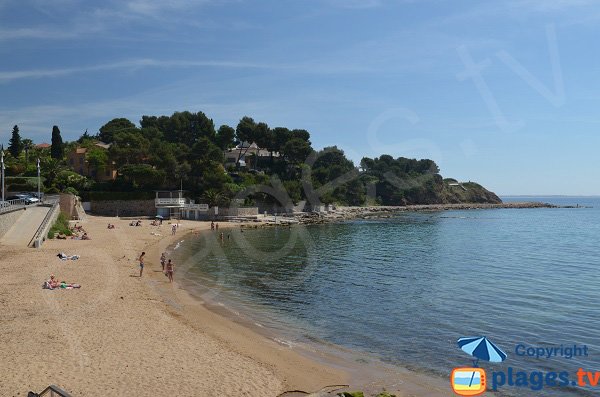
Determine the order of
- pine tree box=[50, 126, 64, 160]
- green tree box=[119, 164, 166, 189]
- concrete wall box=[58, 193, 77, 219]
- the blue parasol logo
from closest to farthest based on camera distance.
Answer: the blue parasol logo < concrete wall box=[58, 193, 77, 219] < green tree box=[119, 164, 166, 189] < pine tree box=[50, 126, 64, 160]

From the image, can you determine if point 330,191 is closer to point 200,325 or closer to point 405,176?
point 405,176

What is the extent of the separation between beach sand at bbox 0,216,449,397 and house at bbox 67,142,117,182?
198 feet

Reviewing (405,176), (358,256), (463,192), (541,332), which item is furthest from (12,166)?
(463,192)

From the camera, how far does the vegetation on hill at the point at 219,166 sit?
7931 centimetres

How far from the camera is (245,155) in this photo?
113438mm

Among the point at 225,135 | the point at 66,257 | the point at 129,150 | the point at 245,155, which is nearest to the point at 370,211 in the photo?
the point at 245,155

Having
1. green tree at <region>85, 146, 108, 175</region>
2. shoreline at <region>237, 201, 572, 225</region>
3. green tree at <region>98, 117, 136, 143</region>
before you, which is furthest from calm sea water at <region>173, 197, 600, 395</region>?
green tree at <region>98, 117, 136, 143</region>

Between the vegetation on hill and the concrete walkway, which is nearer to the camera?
the concrete walkway

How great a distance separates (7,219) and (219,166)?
48547mm

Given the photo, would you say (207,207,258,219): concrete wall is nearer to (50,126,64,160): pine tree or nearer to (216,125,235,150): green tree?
(216,125,235,150): green tree

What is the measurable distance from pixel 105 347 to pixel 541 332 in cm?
1830

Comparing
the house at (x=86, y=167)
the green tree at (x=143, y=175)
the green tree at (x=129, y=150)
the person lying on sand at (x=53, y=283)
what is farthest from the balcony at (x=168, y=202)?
the person lying on sand at (x=53, y=283)

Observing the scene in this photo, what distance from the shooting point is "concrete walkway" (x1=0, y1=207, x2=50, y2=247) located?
37.5 metres

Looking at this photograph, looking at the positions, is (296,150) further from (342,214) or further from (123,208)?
(123,208)
